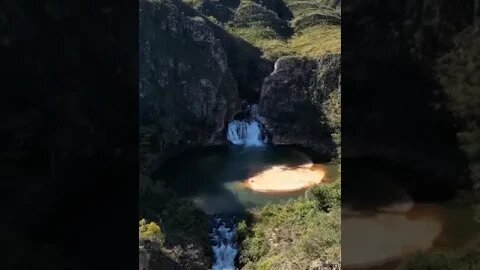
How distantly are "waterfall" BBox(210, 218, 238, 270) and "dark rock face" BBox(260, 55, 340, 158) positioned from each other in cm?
914

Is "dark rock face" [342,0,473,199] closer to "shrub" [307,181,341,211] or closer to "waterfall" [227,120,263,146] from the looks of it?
"shrub" [307,181,341,211]

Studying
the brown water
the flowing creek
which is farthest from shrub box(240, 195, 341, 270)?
the brown water

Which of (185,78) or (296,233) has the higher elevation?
(185,78)

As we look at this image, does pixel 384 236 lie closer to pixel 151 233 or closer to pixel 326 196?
pixel 151 233

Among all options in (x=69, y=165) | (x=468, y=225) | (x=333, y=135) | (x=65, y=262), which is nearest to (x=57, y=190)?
(x=69, y=165)

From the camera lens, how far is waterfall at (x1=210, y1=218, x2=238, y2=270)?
48.7 ft

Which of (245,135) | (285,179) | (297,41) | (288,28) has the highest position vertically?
(288,28)

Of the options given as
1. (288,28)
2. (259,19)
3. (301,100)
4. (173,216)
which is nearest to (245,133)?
(301,100)

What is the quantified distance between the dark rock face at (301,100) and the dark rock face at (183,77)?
1683mm

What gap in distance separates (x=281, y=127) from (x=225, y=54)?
4269mm

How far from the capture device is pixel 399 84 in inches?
105

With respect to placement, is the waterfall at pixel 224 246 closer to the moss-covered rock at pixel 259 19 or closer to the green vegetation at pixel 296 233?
the green vegetation at pixel 296 233

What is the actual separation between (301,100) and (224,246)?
11536 millimetres

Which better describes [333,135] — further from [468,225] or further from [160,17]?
[468,225]
